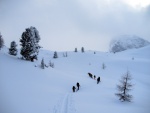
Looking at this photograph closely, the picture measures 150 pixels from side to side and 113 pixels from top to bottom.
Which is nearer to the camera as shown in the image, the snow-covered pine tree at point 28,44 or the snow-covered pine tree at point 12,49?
the snow-covered pine tree at point 28,44

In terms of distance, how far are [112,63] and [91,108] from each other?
2501 inches

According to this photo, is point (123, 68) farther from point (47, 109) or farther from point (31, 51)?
point (47, 109)

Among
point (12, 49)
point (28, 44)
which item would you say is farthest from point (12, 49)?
point (28, 44)

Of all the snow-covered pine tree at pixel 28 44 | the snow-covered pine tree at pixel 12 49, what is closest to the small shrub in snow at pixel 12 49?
the snow-covered pine tree at pixel 12 49

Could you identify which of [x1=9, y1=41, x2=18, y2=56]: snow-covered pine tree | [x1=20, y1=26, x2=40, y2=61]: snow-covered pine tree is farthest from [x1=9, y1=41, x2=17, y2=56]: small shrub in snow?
[x1=20, y1=26, x2=40, y2=61]: snow-covered pine tree

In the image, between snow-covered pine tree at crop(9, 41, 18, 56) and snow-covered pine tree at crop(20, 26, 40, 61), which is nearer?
snow-covered pine tree at crop(20, 26, 40, 61)

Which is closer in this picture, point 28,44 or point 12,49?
point 28,44

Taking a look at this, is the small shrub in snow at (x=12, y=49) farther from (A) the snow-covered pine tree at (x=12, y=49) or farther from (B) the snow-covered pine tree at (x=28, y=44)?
(B) the snow-covered pine tree at (x=28, y=44)

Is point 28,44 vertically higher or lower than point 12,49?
higher

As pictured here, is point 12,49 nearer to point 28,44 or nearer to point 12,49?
point 12,49

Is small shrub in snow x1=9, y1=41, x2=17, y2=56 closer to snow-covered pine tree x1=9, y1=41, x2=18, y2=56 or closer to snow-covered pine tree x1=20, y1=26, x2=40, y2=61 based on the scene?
snow-covered pine tree x1=9, y1=41, x2=18, y2=56

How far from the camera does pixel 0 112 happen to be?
14805mm

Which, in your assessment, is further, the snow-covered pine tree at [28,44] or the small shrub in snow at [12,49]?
the small shrub in snow at [12,49]

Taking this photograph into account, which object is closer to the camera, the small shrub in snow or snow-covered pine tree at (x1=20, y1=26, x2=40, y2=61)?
snow-covered pine tree at (x1=20, y1=26, x2=40, y2=61)
